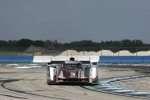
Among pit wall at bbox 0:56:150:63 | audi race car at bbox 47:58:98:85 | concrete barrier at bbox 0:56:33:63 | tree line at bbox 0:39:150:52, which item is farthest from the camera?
tree line at bbox 0:39:150:52

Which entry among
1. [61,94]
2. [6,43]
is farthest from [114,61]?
[6,43]

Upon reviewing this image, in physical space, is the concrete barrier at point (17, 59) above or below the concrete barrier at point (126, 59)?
above

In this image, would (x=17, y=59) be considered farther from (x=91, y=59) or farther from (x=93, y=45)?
(x=93, y=45)

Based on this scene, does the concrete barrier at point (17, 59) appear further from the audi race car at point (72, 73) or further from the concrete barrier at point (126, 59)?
the audi race car at point (72, 73)

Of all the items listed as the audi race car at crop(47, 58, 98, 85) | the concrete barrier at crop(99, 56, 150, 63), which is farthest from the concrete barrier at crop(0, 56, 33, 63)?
the audi race car at crop(47, 58, 98, 85)

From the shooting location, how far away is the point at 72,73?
70.3 feet

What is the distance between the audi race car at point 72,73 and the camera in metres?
21.4

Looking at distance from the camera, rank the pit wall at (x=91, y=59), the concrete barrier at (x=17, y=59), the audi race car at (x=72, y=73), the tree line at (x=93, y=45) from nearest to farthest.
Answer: the audi race car at (x=72, y=73), the pit wall at (x=91, y=59), the concrete barrier at (x=17, y=59), the tree line at (x=93, y=45)

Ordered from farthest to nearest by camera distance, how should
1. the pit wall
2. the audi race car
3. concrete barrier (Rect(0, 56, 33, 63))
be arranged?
concrete barrier (Rect(0, 56, 33, 63)), the pit wall, the audi race car

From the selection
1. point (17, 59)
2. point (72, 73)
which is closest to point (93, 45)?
point (17, 59)

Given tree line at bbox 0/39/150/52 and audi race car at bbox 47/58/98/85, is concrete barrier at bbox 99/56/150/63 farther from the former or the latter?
audi race car at bbox 47/58/98/85

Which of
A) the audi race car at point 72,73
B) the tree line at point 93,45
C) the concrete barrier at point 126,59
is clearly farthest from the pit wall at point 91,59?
the audi race car at point 72,73

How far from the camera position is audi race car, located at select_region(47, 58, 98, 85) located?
21375 millimetres

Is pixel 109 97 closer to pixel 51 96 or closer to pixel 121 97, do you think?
pixel 121 97
